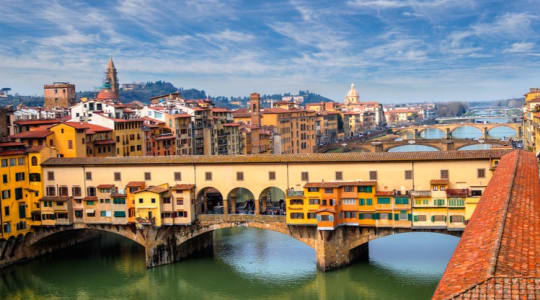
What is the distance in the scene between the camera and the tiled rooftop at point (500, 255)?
6090mm

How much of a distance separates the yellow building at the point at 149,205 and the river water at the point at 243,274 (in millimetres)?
2363

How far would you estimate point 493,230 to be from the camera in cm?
880

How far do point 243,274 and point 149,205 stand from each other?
5.50m

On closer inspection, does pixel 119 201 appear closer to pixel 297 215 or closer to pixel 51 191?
pixel 51 191

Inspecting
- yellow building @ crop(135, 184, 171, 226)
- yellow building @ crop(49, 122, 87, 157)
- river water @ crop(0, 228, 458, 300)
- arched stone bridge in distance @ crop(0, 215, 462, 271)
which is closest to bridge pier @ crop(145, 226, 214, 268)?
arched stone bridge in distance @ crop(0, 215, 462, 271)

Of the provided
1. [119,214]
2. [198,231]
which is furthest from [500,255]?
[119,214]

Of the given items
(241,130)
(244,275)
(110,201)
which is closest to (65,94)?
(241,130)

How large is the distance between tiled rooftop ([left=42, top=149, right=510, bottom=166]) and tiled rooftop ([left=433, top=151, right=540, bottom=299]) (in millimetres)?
15457

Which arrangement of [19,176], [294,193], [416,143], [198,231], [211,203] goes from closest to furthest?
[294,193] < [198,231] < [19,176] < [211,203] < [416,143]

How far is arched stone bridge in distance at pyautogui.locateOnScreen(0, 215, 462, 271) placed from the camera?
27219mm

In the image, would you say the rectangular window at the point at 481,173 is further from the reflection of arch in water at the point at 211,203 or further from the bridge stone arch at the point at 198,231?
the reflection of arch in water at the point at 211,203

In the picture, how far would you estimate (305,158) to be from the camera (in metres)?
28.8

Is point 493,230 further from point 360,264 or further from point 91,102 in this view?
point 91,102

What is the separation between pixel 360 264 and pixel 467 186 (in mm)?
5860
